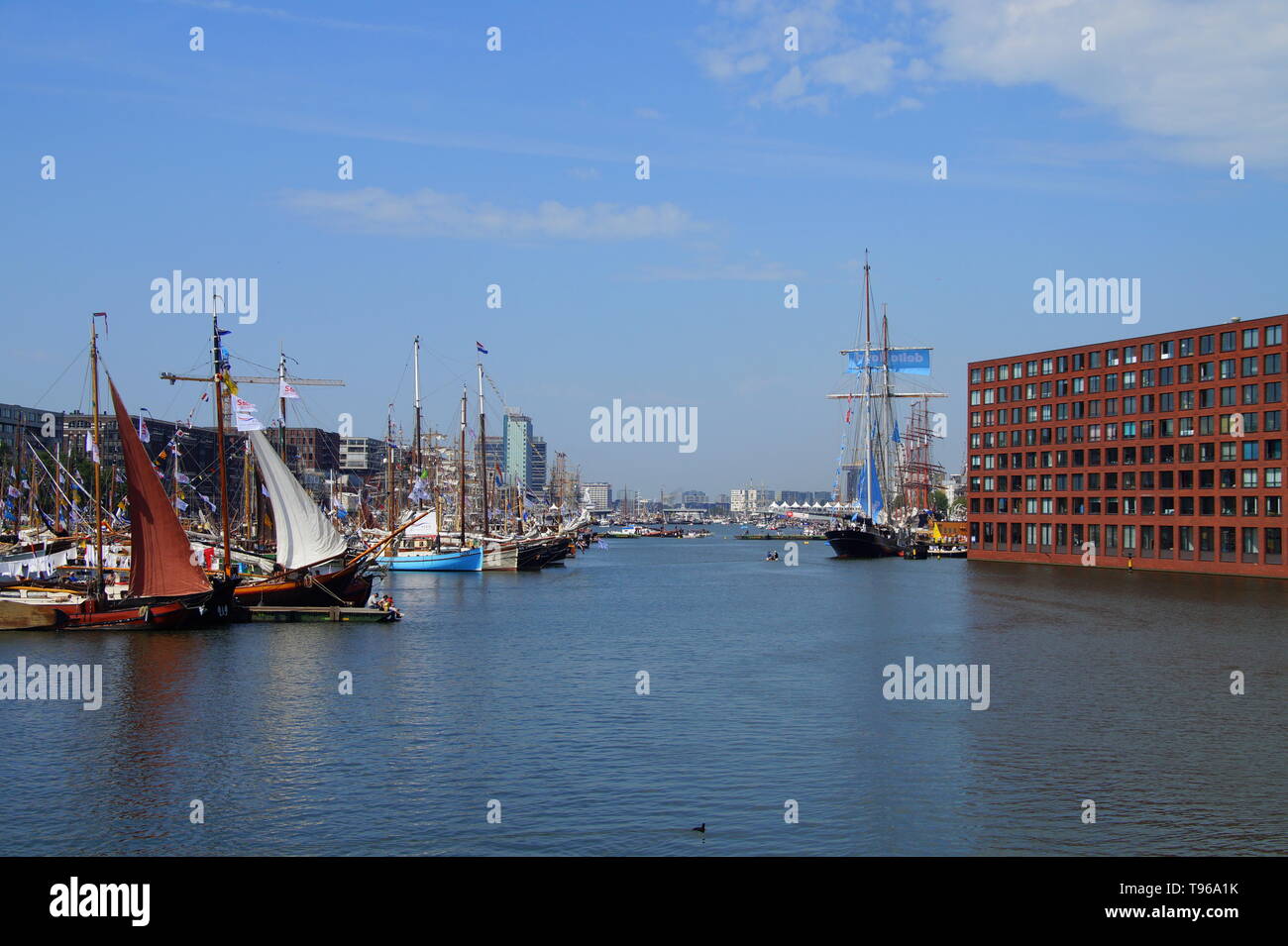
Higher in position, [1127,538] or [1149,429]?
[1149,429]

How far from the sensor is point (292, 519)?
71438 mm

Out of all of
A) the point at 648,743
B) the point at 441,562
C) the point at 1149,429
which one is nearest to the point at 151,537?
the point at 648,743

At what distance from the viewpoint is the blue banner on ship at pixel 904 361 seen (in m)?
176

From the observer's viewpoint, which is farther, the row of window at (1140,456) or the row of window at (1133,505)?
the row of window at (1140,456)

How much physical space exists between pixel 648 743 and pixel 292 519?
42425 millimetres

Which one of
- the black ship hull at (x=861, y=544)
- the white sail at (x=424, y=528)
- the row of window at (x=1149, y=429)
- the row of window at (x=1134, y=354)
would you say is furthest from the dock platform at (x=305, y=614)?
the black ship hull at (x=861, y=544)

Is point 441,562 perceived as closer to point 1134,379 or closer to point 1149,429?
point 1149,429

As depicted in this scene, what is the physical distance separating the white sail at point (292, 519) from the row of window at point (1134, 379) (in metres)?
84.1

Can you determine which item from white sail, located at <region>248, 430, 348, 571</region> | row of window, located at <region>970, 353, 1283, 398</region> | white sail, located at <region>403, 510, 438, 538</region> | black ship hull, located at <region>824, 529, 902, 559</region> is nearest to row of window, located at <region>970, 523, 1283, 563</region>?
row of window, located at <region>970, 353, 1283, 398</region>

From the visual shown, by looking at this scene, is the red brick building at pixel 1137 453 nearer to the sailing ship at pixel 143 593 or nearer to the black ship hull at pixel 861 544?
the black ship hull at pixel 861 544

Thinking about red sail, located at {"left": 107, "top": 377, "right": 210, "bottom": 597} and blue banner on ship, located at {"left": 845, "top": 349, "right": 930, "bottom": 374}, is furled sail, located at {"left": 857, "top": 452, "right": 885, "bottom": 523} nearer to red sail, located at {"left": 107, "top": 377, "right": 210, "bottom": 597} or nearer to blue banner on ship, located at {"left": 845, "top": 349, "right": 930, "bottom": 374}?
blue banner on ship, located at {"left": 845, "top": 349, "right": 930, "bottom": 374}
